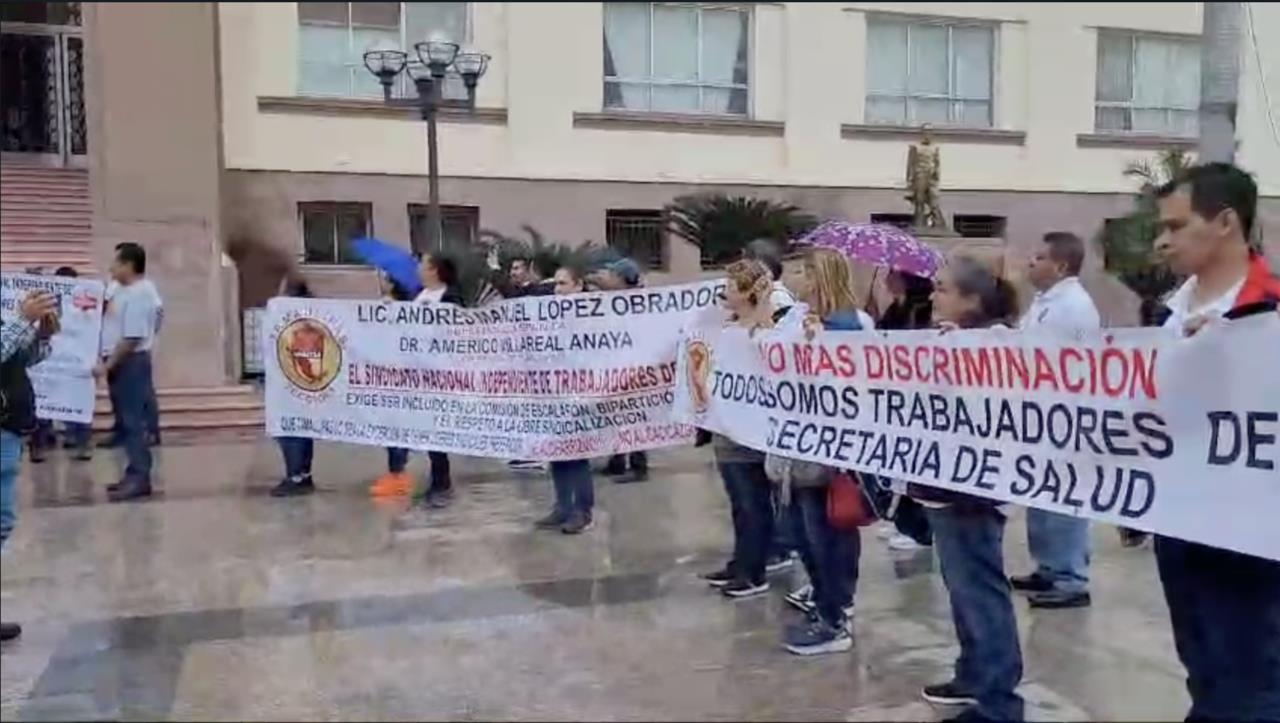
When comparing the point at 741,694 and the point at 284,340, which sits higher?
the point at 284,340

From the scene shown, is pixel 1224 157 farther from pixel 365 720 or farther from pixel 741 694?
pixel 365 720

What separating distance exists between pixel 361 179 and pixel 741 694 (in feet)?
48.4

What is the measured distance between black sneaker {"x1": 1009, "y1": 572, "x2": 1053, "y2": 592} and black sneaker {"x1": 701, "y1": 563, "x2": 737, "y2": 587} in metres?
1.26

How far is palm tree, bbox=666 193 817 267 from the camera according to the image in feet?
62.3

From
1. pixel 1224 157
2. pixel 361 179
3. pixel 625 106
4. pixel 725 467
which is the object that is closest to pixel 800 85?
pixel 625 106

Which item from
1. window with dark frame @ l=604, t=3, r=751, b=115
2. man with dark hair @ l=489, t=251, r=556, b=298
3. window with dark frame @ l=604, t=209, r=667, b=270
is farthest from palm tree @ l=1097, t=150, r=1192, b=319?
man with dark hair @ l=489, t=251, r=556, b=298

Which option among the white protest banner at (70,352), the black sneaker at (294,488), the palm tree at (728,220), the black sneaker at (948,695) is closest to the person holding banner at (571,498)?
the black sneaker at (294,488)

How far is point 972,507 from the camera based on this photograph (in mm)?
4238

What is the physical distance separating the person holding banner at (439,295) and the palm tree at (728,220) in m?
10.3

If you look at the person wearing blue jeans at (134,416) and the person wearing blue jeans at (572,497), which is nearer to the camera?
the person wearing blue jeans at (572,497)

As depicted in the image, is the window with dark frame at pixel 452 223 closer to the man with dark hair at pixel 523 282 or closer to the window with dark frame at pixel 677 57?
the window with dark frame at pixel 677 57

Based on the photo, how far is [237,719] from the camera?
177 inches

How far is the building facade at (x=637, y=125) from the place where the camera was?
1666 cm

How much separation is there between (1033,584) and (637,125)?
49.1 feet
